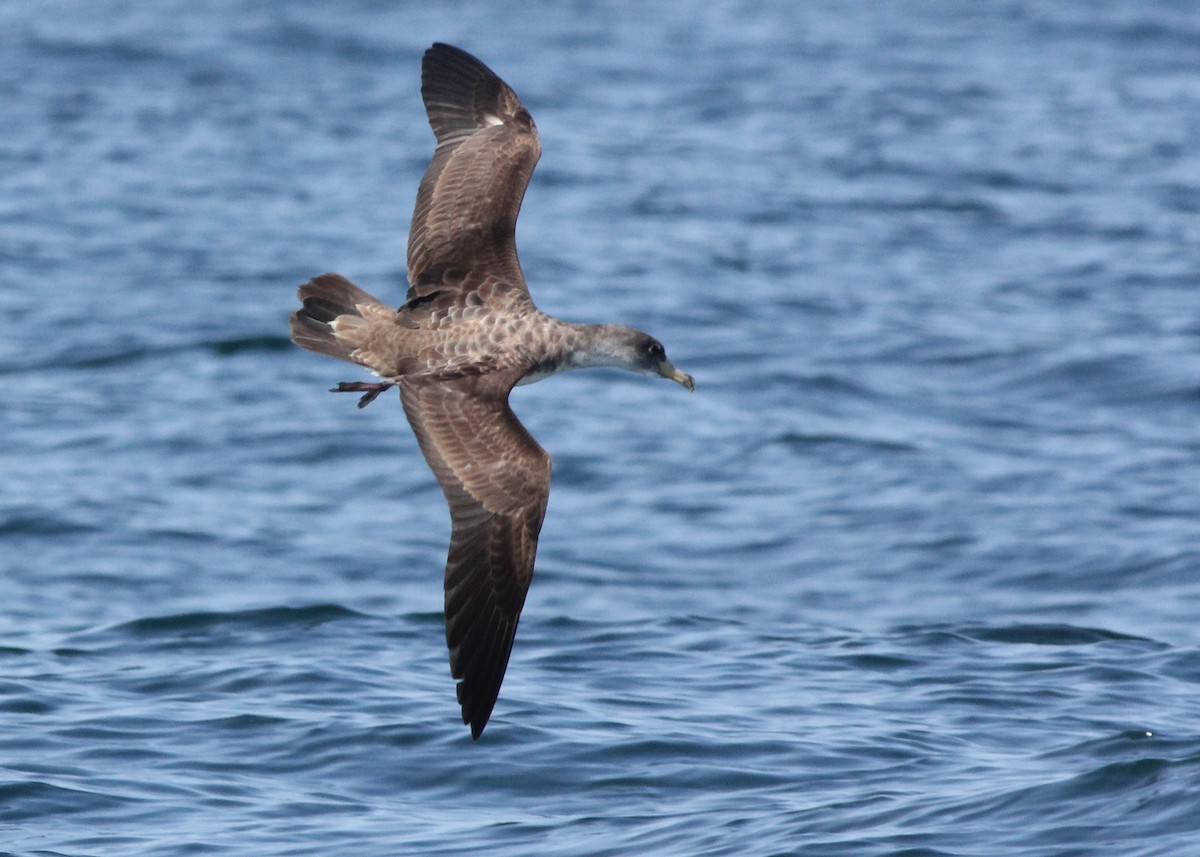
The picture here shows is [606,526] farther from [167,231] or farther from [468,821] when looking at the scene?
[167,231]

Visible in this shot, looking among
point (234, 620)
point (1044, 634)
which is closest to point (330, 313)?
point (234, 620)

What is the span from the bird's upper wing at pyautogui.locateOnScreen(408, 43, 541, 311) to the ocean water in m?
1.80

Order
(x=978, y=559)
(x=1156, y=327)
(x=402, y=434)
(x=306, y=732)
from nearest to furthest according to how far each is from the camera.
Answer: (x=306, y=732), (x=978, y=559), (x=402, y=434), (x=1156, y=327)

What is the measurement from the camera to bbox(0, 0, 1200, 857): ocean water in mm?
7363

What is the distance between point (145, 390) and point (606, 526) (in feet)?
12.0

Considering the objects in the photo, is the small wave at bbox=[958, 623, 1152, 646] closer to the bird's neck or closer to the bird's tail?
the bird's neck

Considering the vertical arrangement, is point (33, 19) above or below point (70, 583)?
above

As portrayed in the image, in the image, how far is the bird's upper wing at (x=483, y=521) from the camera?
6.70 m

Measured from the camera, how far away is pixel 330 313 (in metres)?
7.46

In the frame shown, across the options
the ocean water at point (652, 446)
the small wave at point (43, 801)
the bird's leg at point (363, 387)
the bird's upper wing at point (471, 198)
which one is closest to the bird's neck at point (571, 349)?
the bird's upper wing at point (471, 198)

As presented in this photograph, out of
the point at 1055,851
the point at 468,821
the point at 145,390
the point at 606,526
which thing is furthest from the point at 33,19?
the point at 1055,851

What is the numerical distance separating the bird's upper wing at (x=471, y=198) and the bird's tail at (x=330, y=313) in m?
0.23

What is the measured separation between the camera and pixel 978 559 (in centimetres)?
1036

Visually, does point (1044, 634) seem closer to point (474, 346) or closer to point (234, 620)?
point (474, 346)
